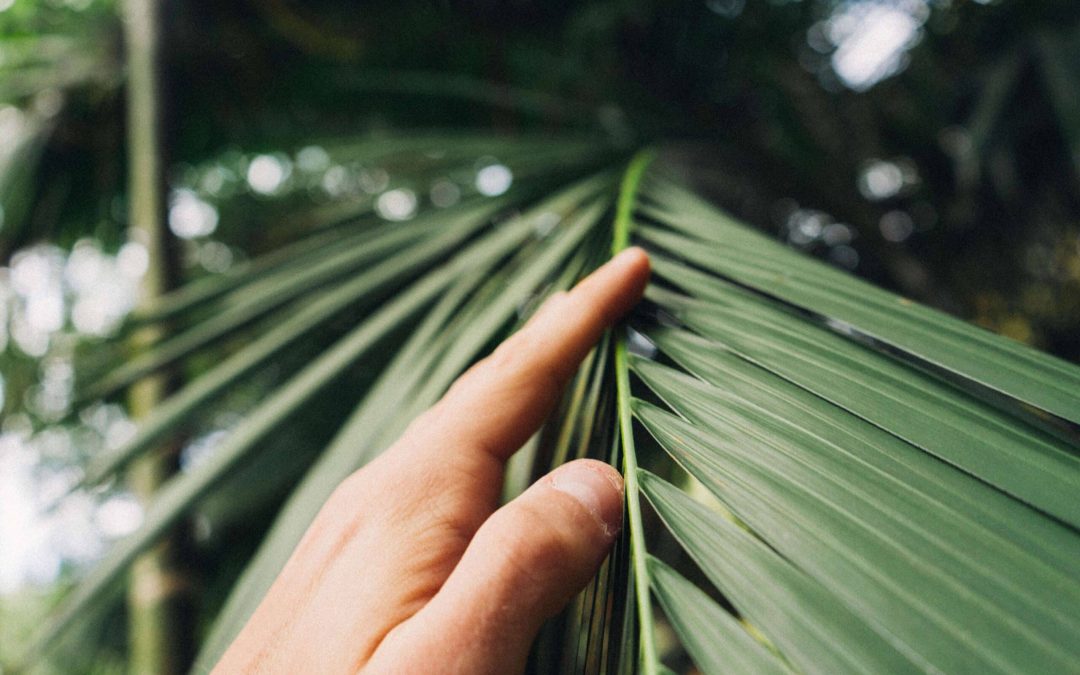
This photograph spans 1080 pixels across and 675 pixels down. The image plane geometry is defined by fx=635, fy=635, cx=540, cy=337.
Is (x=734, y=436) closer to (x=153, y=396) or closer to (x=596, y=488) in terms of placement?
(x=596, y=488)

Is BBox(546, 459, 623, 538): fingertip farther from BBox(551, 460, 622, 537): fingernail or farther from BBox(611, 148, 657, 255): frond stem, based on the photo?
BBox(611, 148, 657, 255): frond stem

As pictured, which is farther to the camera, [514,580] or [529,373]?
[529,373]

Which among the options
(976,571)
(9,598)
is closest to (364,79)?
(976,571)

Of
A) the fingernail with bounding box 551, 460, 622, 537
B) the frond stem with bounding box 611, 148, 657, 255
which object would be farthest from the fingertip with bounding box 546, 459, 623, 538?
the frond stem with bounding box 611, 148, 657, 255

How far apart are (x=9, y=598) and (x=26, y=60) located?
6.60ft

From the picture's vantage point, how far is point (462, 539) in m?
0.31

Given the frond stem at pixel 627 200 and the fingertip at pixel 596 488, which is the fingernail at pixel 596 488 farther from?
the frond stem at pixel 627 200

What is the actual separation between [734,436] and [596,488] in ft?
0.21

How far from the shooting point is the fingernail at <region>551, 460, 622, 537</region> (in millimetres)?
269

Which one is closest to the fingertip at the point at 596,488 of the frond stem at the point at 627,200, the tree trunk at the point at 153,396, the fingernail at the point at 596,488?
the fingernail at the point at 596,488

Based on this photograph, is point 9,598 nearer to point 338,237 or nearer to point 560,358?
point 338,237

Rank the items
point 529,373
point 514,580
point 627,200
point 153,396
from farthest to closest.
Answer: point 153,396
point 627,200
point 529,373
point 514,580

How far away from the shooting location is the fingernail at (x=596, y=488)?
0.88 ft

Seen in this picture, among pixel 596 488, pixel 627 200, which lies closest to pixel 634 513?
pixel 596 488
